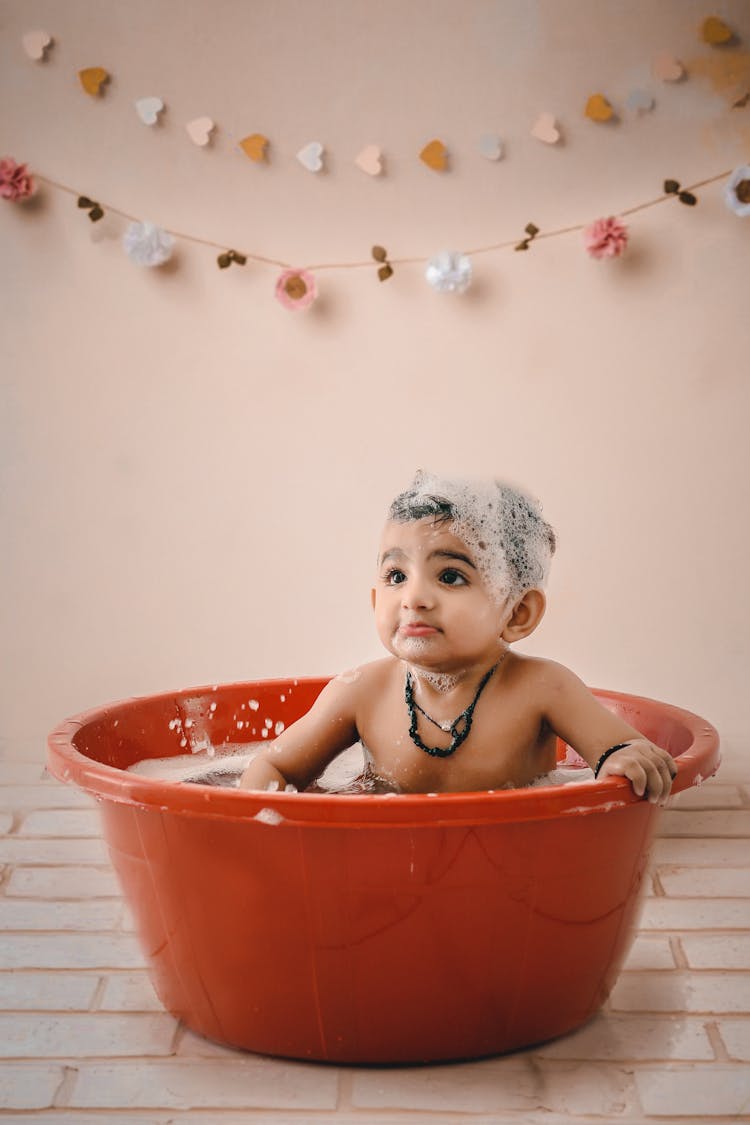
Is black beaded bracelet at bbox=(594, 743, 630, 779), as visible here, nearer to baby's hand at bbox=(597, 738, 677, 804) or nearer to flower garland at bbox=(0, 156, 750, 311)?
baby's hand at bbox=(597, 738, 677, 804)

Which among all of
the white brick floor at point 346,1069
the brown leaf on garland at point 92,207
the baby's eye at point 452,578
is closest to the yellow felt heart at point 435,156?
the brown leaf on garland at point 92,207

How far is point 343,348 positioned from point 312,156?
1.19ft

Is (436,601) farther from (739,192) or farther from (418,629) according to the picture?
(739,192)

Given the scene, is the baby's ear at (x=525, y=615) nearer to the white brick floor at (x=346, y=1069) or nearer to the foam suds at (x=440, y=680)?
the foam suds at (x=440, y=680)

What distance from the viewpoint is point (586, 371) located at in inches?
77.2

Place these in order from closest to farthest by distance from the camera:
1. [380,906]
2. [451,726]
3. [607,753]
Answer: [380,906] < [607,753] < [451,726]

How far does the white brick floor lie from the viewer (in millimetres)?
789

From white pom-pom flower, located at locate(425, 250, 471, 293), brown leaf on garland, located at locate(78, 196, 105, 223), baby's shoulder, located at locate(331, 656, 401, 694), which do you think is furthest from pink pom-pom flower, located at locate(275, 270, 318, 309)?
baby's shoulder, located at locate(331, 656, 401, 694)

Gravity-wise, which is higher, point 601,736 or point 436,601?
point 436,601

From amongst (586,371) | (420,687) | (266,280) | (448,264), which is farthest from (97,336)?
(420,687)

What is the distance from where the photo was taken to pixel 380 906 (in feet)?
2.63

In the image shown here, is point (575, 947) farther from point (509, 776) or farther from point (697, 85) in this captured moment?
point (697, 85)

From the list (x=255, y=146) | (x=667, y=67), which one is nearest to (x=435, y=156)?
(x=255, y=146)

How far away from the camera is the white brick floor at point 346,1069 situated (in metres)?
0.79
